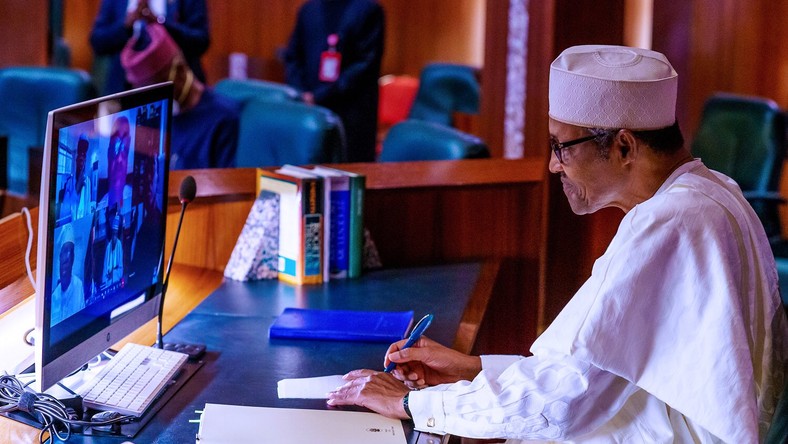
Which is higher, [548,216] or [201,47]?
[201,47]

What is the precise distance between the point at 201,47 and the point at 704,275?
3.65 metres

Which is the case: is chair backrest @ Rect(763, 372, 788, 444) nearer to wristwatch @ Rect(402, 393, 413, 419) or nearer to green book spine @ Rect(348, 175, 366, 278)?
wristwatch @ Rect(402, 393, 413, 419)

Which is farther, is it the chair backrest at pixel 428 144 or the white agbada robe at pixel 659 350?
the chair backrest at pixel 428 144

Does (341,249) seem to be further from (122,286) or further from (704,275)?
(704,275)

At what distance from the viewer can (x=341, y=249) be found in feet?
8.35

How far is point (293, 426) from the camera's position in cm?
164

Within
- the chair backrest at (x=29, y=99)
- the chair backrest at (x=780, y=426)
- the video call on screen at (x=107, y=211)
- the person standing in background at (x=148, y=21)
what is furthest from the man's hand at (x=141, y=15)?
the chair backrest at (x=780, y=426)

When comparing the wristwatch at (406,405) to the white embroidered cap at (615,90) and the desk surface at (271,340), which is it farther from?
the white embroidered cap at (615,90)

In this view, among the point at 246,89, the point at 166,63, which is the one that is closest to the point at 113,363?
the point at 166,63

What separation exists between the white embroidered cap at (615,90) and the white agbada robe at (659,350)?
130 millimetres

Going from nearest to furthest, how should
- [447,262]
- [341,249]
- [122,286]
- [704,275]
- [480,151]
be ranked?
[704,275]
[122,286]
[341,249]
[447,262]
[480,151]

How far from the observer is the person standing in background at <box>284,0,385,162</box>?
5066 mm

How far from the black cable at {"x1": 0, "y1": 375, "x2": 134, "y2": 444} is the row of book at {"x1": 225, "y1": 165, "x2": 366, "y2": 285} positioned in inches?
34.7

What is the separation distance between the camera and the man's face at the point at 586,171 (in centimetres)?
174
